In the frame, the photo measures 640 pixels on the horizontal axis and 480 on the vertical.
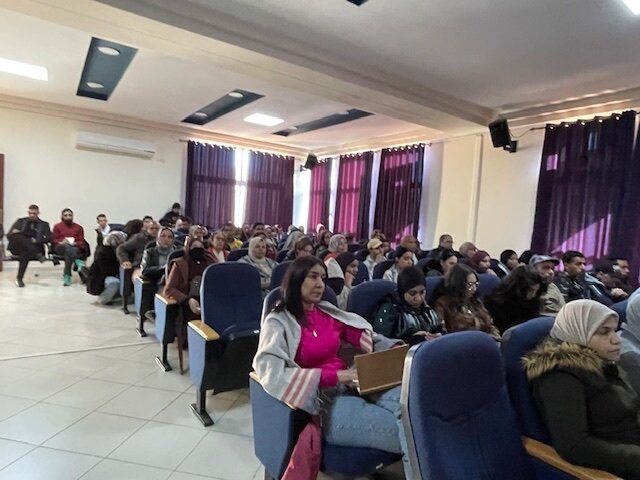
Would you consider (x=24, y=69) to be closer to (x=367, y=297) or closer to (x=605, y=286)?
(x=367, y=297)

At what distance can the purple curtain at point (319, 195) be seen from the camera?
32.1 feet

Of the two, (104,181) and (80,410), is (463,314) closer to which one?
(80,410)

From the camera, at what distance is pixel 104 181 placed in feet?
26.3

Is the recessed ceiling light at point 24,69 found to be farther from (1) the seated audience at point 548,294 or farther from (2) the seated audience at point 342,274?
(1) the seated audience at point 548,294

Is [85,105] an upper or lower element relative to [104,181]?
upper

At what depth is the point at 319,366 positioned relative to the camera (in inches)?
71.2

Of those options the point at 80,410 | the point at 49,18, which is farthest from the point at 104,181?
the point at 80,410

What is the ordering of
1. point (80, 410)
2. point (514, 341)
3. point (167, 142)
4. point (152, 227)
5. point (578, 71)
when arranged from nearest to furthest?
point (514, 341), point (80, 410), point (578, 71), point (152, 227), point (167, 142)

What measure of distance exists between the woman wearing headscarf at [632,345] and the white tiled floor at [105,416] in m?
1.69

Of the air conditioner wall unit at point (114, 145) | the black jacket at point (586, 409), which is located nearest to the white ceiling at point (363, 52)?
→ the air conditioner wall unit at point (114, 145)

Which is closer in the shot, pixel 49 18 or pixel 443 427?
pixel 443 427

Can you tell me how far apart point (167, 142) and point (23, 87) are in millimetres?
2667

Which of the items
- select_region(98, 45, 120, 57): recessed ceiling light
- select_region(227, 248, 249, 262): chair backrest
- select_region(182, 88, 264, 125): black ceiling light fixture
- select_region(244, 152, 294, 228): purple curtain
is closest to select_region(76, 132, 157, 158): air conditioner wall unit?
select_region(182, 88, 264, 125): black ceiling light fixture

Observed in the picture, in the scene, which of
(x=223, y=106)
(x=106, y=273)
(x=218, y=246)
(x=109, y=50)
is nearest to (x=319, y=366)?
(x=218, y=246)
